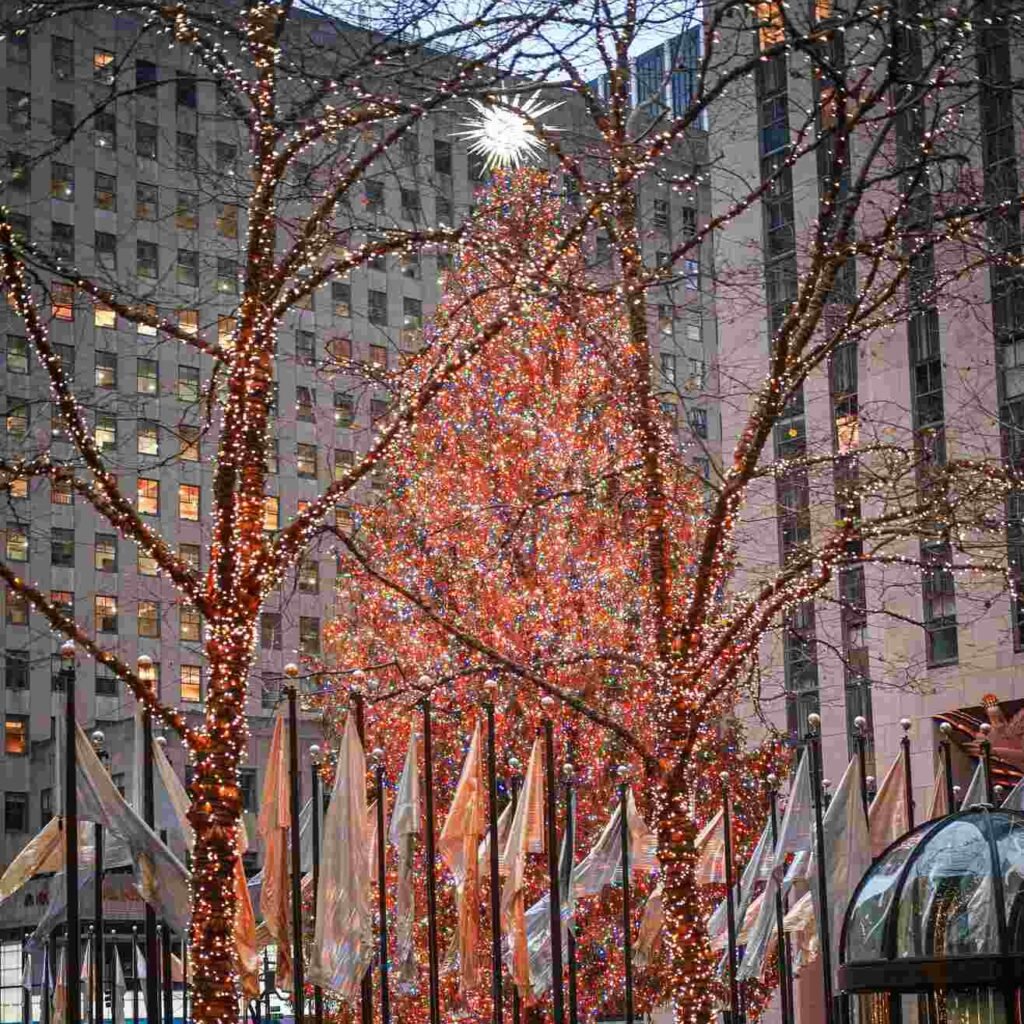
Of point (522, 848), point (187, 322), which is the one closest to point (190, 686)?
point (187, 322)

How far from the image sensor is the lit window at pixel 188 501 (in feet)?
257

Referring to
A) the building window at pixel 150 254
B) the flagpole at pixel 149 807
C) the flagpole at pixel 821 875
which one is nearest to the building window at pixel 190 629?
the building window at pixel 150 254

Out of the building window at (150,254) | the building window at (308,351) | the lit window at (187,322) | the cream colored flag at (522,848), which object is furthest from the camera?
the building window at (150,254)

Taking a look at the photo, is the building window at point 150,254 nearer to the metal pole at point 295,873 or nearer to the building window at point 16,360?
the building window at point 16,360

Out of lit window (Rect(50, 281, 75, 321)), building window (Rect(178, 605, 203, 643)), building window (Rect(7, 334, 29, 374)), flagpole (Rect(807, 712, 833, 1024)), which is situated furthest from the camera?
building window (Rect(7, 334, 29, 374))

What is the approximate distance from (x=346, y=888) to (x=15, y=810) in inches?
2321

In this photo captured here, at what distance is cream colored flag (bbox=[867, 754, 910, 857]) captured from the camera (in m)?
21.5

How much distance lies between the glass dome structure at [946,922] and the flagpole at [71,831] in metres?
5.74

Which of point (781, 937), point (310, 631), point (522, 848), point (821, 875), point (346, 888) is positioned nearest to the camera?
point (821, 875)

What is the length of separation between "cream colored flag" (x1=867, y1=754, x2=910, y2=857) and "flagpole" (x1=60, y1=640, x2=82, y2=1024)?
9924 millimetres

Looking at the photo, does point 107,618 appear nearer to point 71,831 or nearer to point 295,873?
point 295,873

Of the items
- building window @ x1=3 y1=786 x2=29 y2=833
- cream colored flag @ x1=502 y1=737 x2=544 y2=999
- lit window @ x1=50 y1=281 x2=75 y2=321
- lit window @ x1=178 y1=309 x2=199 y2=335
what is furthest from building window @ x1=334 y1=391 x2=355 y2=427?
building window @ x1=3 y1=786 x2=29 y2=833

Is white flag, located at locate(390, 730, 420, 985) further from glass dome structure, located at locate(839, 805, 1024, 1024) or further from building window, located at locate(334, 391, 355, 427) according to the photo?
glass dome structure, located at locate(839, 805, 1024, 1024)

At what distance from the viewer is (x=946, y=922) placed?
1355cm
